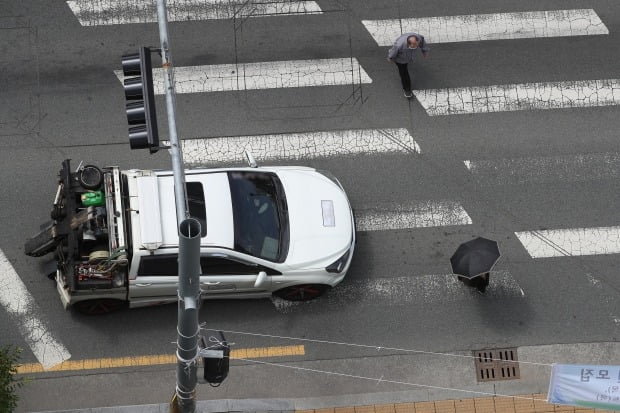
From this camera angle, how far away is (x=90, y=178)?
13.2 metres

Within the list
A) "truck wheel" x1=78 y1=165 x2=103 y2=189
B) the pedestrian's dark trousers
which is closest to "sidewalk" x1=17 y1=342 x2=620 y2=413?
"truck wheel" x1=78 y1=165 x2=103 y2=189

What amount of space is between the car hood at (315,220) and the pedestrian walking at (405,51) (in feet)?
8.58

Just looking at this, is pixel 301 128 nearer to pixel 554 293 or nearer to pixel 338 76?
pixel 338 76

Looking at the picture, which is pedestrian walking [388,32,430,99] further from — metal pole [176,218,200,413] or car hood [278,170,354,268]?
metal pole [176,218,200,413]

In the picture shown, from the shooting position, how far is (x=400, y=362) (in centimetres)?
1405

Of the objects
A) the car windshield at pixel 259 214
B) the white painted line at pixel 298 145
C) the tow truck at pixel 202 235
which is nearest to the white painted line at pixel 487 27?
the white painted line at pixel 298 145

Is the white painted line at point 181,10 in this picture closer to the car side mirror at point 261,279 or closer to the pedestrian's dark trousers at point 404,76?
the pedestrian's dark trousers at point 404,76

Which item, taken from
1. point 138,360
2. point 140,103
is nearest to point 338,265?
point 138,360

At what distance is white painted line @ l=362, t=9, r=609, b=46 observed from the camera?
16031 millimetres

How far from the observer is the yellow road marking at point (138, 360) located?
45.0ft

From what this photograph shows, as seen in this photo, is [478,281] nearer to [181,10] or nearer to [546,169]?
[546,169]

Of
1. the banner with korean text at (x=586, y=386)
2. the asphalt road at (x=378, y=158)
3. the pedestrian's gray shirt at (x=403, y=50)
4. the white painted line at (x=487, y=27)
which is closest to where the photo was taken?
the banner with korean text at (x=586, y=386)

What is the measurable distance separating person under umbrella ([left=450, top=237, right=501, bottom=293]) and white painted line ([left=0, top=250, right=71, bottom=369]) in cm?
633

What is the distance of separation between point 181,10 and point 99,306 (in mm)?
5680
